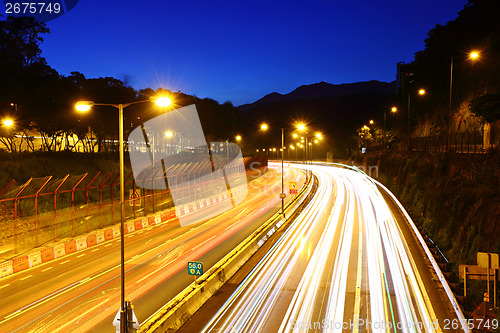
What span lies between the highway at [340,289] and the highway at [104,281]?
120 inches

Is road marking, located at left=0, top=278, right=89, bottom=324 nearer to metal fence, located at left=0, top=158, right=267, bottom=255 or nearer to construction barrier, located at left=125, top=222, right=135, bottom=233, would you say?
metal fence, located at left=0, top=158, right=267, bottom=255

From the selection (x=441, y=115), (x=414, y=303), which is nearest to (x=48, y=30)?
(x=414, y=303)

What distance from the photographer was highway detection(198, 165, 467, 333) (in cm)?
1152

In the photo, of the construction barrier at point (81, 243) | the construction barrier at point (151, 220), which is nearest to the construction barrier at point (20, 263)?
the construction barrier at point (81, 243)

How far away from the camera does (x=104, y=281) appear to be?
16.1 m

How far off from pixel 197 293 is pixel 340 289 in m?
5.92

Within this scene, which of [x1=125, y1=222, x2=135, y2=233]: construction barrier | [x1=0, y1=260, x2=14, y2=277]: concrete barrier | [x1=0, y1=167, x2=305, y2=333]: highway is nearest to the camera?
[x1=0, y1=167, x2=305, y2=333]: highway

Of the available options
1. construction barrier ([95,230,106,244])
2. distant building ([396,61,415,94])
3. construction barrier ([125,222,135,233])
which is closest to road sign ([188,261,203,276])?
construction barrier ([95,230,106,244])

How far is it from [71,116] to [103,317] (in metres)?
39.8

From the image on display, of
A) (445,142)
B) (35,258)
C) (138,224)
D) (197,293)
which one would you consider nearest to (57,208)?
(138,224)

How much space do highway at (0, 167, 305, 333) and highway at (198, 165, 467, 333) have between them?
3.05 metres

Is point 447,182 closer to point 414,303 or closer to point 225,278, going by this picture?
point 414,303

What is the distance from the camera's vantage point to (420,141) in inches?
1790

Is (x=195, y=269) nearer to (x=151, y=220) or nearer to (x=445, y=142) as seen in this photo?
(x=151, y=220)
